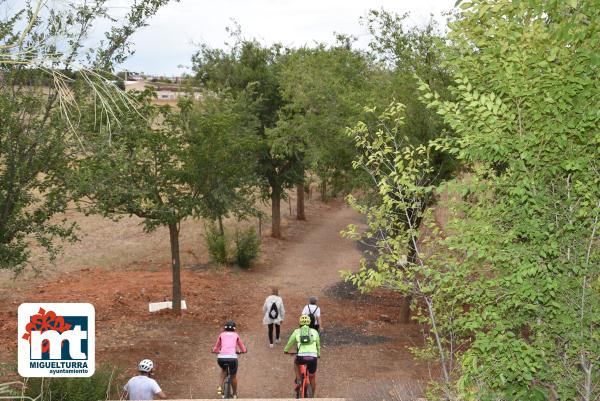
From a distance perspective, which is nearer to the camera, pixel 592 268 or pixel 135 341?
pixel 592 268

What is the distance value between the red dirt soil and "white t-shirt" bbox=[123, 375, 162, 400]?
3.07 metres

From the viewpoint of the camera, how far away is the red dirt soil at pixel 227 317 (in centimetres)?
1307

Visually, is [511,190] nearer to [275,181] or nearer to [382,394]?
[382,394]

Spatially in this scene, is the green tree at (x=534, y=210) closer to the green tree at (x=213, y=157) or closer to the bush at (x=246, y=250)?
the green tree at (x=213, y=157)

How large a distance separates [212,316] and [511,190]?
12.5 meters

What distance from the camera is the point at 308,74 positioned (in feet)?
72.0

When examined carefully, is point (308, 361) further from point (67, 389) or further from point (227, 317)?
point (227, 317)

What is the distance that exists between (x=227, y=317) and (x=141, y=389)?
360 inches

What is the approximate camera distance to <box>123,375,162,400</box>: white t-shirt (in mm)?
8492

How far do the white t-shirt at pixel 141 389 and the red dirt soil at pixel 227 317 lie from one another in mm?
3069

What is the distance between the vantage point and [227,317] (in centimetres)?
1761

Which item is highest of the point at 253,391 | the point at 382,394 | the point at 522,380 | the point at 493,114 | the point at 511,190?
the point at 493,114

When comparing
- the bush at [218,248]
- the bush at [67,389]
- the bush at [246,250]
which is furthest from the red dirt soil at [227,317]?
the bush at [67,389]

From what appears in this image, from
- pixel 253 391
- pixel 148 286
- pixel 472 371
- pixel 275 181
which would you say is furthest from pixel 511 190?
pixel 275 181
